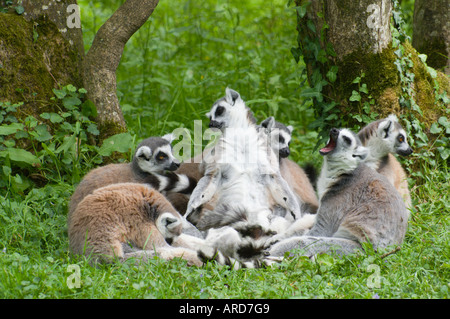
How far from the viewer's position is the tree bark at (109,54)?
5695mm

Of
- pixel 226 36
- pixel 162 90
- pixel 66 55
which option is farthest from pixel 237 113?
pixel 226 36

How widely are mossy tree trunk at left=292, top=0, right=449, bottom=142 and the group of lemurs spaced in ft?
1.30

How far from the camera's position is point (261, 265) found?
3992 millimetres

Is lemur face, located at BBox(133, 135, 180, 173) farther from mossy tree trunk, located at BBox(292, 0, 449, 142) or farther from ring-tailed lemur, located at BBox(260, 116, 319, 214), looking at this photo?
mossy tree trunk, located at BBox(292, 0, 449, 142)

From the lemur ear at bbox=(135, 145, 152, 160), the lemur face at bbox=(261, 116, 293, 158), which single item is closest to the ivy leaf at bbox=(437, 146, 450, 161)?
the lemur face at bbox=(261, 116, 293, 158)

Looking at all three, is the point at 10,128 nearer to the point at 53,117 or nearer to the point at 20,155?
the point at 20,155

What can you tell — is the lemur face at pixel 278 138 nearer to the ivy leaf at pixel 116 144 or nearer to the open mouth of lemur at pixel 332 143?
the open mouth of lemur at pixel 332 143

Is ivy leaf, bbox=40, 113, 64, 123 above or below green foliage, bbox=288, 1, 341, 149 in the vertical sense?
below

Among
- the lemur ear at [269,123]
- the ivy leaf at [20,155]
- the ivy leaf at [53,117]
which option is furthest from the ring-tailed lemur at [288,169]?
the ivy leaf at [20,155]

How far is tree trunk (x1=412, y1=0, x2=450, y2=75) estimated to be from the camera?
6.41 meters

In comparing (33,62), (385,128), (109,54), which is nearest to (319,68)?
(385,128)

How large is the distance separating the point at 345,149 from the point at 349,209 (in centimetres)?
48
